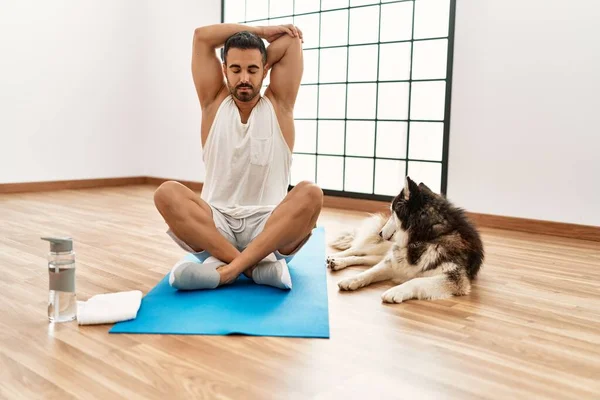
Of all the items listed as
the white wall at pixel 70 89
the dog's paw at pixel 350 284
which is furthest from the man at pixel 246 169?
the white wall at pixel 70 89

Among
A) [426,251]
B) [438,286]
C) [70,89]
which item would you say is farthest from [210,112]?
[70,89]

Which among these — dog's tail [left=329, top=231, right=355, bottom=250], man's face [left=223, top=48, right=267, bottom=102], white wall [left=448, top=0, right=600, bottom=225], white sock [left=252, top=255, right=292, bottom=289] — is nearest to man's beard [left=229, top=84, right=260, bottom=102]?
man's face [left=223, top=48, right=267, bottom=102]

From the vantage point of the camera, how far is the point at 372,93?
4633 millimetres

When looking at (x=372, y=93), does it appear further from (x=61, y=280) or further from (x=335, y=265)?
(x=61, y=280)

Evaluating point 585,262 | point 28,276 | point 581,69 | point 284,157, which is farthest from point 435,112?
point 28,276

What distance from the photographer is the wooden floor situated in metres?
1.27

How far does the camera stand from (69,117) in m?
5.63

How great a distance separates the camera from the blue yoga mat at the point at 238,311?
64.2 inches

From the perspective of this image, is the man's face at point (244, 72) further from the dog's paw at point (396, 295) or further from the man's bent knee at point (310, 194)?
the dog's paw at point (396, 295)

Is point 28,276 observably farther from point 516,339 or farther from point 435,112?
point 435,112

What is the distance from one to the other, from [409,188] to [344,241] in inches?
31.2

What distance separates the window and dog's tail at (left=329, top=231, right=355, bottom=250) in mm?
1413

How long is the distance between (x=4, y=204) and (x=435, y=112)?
3.58 meters

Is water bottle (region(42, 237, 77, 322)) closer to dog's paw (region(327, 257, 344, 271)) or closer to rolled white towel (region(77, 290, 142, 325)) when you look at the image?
rolled white towel (region(77, 290, 142, 325))
